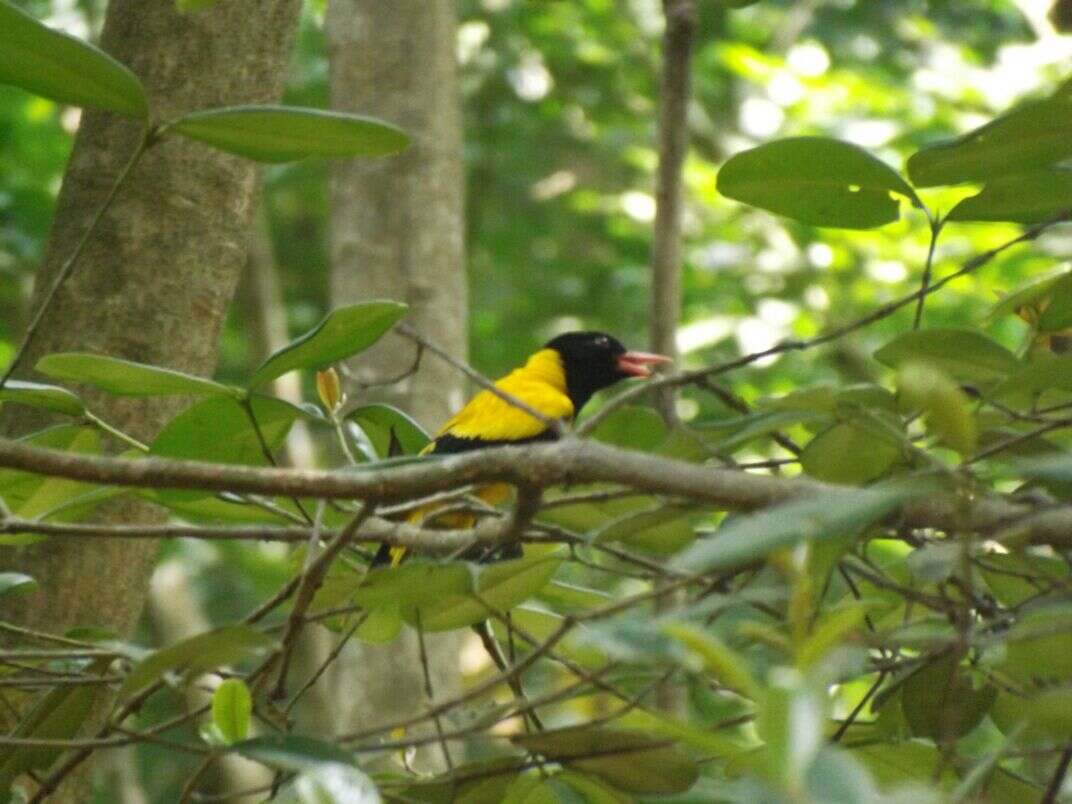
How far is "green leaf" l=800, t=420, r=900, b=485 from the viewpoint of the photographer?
5.29 ft

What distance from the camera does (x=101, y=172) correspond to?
2.31 metres

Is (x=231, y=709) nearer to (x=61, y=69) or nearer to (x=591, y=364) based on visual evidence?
(x=61, y=69)

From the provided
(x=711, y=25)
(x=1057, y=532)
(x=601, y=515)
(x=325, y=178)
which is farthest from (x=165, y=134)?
(x=711, y=25)

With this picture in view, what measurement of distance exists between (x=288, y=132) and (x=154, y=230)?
851 millimetres

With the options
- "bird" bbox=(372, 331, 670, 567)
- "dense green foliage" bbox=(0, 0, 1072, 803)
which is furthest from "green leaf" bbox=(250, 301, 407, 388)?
"bird" bbox=(372, 331, 670, 567)

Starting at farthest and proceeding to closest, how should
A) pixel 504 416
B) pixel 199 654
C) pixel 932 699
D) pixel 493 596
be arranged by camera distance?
pixel 504 416 → pixel 932 699 → pixel 493 596 → pixel 199 654

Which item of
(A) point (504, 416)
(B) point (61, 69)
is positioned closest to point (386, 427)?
(B) point (61, 69)

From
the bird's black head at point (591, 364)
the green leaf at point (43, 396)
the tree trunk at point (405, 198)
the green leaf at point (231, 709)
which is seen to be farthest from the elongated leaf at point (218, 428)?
the bird's black head at point (591, 364)

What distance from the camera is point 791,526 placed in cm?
104

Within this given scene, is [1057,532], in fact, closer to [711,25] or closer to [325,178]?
[325,178]

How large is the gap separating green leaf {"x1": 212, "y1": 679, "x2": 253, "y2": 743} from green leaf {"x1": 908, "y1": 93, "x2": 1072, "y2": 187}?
0.84 meters

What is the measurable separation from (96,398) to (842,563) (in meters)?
1.16

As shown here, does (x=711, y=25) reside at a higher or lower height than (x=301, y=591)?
higher

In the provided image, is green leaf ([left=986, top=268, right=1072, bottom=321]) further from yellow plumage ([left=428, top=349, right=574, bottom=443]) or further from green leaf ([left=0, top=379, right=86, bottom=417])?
yellow plumage ([left=428, top=349, right=574, bottom=443])
